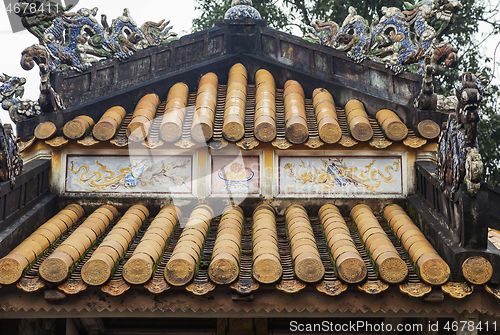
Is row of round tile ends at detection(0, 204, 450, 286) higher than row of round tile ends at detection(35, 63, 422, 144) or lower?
lower

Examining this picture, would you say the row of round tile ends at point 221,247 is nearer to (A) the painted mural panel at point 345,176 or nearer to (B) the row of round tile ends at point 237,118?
(A) the painted mural panel at point 345,176

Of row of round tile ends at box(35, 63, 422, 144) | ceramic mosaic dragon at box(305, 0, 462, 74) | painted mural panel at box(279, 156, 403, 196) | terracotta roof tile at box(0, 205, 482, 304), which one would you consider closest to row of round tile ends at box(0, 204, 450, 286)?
terracotta roof tile at box(0, 205, 482, 304)

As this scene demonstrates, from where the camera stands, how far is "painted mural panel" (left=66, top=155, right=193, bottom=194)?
7102 mm

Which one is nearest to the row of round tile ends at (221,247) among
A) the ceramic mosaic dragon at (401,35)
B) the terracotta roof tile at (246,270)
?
the terracotta roof tile at (246,270)

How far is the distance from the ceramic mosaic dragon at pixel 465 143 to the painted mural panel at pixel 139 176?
3.22m

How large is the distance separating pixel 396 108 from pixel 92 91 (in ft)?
14.3

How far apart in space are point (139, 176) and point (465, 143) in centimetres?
402

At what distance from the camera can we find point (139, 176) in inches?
280

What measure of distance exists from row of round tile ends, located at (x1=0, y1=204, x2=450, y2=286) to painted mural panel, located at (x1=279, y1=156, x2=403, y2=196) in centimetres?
Result: 26

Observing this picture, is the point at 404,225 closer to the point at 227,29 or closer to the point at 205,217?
the point at 205,217

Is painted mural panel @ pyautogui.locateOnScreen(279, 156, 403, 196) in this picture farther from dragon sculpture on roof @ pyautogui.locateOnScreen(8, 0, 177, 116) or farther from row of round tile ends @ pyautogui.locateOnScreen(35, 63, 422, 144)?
dragon sculpture on roof @ pyautogui.locateOnScreen(8, 0, 177, 116)

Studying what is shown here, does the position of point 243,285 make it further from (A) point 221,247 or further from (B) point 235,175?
(B) point 235,175

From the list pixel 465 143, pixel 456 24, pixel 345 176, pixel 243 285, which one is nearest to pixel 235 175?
pixel 345 176

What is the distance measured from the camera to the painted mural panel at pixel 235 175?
7.07m
